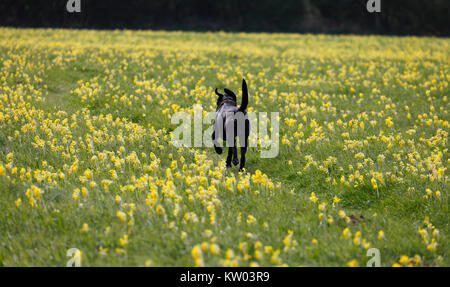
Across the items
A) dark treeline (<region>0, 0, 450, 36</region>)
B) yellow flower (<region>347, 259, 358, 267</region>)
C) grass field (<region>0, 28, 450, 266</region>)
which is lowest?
yellow flower (<region>347, 259, 358, 267</region>)

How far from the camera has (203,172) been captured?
19.2 ft

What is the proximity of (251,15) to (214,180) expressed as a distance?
139 ft

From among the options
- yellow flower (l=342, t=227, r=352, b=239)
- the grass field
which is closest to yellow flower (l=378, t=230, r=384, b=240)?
the grass field

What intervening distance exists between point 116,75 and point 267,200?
9.28 m

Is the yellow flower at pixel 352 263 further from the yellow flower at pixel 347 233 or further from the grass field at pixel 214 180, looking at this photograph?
the yellow flower at pixel 347 233

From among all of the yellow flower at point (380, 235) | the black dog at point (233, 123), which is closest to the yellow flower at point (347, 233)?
the yellow flower at point (380, 235)

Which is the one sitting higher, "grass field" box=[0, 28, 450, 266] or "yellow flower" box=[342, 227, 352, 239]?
"grass field" box=[0, 28, 450, 266]

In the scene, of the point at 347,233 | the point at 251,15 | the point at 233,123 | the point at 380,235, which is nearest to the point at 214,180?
the point at 233,123

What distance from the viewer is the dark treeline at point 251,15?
39.8m

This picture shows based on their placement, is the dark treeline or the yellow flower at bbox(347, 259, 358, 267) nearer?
the yellow flower at bbox(347, 259, 358, 267)

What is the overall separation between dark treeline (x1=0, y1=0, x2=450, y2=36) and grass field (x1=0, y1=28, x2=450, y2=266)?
102ft

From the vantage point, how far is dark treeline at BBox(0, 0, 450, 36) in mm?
39844

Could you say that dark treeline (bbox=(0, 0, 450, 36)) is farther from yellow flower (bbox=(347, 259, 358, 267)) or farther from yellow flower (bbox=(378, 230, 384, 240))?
yellow flower (bbox=(347, 259, 358, 267))
